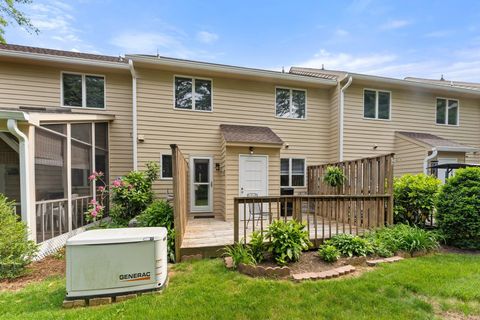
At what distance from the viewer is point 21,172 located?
4.34m

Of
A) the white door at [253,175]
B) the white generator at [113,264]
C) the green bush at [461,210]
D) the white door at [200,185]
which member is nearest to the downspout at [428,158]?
the green bush at [461,210]

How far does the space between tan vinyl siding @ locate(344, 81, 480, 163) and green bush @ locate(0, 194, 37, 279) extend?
9.36 meters

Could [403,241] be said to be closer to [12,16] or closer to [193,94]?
[193,94]

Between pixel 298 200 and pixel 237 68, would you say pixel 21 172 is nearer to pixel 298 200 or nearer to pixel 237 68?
pixel 298 200

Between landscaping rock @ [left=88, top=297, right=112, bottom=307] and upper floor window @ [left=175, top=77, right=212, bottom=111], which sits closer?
landscaping rock @ [left=88, top=297, right=112, bottom=307]

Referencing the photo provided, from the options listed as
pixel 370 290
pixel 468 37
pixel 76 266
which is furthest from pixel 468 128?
pixel 76 266

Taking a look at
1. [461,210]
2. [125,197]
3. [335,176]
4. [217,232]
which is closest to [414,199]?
[461,210]

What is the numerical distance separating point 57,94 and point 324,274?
9.03 m

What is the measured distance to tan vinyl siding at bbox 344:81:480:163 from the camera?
9125mm

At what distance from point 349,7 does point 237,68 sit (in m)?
5.28

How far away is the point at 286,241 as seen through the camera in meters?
A: 3.94

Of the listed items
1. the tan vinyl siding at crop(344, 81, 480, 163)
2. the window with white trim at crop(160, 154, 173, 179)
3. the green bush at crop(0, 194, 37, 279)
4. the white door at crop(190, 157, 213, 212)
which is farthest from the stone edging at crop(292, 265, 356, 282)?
the tan vinyl siding at crop(344, 81, 480, 163)

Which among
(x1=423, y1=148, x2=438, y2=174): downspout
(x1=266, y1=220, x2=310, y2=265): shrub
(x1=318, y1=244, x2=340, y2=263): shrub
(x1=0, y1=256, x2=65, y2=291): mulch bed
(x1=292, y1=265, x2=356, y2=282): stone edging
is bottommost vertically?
(x1=0, y1=256, x2=65, y2=291): mulch bed

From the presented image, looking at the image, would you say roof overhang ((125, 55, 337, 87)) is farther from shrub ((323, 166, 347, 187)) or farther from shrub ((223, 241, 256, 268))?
shrub ((223, 241, 256, 268))
